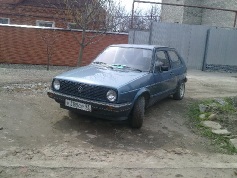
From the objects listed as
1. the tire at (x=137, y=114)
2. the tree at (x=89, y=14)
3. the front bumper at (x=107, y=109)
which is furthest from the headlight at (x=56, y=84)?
the tree at (x=89, y=14)

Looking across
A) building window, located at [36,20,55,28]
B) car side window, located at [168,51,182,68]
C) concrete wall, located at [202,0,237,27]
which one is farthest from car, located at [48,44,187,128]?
concrete wall, located at [202,0,237,27]

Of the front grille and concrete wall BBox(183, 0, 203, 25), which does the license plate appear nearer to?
the front grille

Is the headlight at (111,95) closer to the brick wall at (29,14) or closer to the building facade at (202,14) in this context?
the brick wall at (29,14)

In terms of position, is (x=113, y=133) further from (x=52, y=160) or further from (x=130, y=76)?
(x=52, y=160)

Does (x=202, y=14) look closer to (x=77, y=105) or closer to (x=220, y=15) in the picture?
(x=220, y=15)

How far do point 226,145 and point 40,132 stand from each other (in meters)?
3.41

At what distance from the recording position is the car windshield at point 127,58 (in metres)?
6.10

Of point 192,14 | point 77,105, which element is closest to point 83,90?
point 77,105

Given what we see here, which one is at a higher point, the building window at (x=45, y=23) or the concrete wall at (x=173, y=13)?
the concrete wall at (x=173, y=13)

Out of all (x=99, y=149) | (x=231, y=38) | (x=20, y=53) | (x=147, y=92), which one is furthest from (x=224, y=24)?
(x=99, y=149)

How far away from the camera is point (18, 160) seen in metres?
4.05

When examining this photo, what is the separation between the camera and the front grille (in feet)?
16.4

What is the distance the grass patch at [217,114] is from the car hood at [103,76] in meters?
1.77

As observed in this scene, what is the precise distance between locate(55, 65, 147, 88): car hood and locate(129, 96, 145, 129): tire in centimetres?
47
